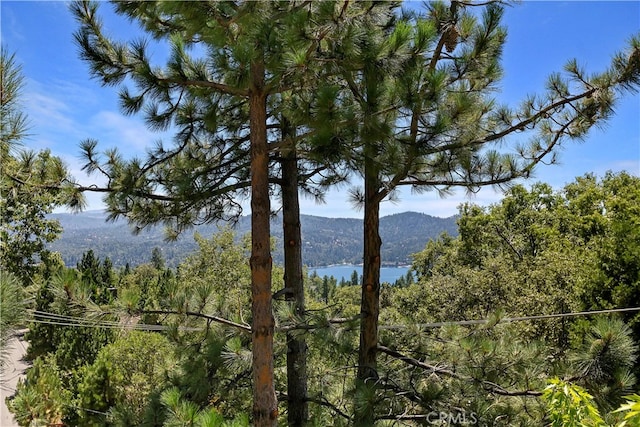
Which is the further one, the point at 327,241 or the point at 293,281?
the point at 327,241

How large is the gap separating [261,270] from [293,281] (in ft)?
3.97

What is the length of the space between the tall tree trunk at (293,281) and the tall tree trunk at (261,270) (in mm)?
719

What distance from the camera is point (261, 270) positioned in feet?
10.1

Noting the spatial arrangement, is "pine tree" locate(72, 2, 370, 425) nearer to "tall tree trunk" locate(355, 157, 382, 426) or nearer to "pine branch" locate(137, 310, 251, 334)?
"pine branch" locate(137, 310, 251, 334)

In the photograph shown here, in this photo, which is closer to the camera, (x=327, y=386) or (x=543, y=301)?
(x=327, y=386)

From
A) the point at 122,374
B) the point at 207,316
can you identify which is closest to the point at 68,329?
the point at 122,374

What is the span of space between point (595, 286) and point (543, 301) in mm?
3557

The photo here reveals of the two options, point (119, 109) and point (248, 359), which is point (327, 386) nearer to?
point (248, 359)

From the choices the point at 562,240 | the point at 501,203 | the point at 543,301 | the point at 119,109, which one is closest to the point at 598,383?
the point at 119,109

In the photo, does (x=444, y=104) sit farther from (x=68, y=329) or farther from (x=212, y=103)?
(x=68, y=329)

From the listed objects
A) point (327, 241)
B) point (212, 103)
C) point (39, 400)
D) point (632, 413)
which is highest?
Answer: point (212, 103)

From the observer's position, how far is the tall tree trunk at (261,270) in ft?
9.95

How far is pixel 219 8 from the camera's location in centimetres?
206

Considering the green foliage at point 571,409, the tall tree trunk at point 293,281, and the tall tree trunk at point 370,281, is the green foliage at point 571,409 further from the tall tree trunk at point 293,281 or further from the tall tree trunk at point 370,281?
the tall tree trunk at point 293,281
